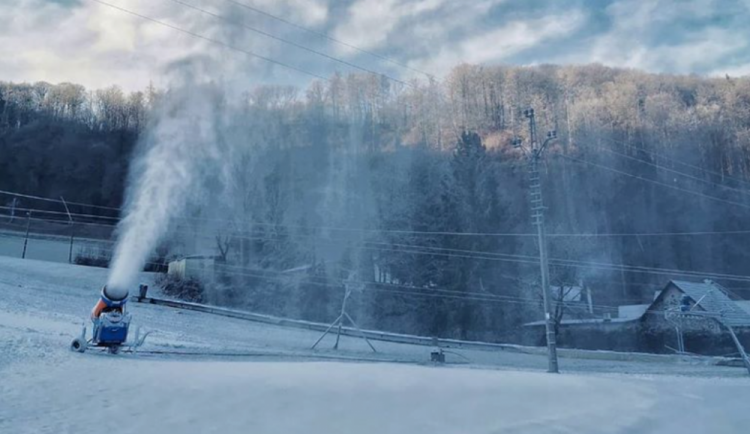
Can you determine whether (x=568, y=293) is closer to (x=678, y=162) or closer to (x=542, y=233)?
(x=542, y=233)

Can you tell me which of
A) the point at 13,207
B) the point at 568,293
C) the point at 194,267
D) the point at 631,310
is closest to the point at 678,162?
the point at 631,310

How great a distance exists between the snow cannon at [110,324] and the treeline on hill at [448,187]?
47.2 feet

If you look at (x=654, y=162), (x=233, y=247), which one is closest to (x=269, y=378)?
(x=233, y=247)

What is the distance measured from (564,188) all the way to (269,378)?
36.2 m

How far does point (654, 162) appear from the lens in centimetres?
4141

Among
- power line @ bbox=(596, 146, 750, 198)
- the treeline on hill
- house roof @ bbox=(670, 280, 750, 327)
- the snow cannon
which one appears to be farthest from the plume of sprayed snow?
power line @ bbox=(596, 146, 750, 198)

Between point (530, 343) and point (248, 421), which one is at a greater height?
point (248, 421)

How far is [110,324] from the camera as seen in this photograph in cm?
998

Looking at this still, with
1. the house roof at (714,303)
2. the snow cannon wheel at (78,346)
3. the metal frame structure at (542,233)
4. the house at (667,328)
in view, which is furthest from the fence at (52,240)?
the house roof at (714,303)

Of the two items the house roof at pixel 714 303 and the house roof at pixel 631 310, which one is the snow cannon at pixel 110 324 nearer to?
the house roof at pixel 714 303

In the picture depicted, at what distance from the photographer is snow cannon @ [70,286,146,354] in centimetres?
991

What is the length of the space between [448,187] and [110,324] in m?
26.4

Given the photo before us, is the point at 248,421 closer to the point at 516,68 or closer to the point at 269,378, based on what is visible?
the point at 269,378

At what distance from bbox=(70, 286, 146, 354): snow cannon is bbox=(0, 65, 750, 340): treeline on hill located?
47.2 ft
